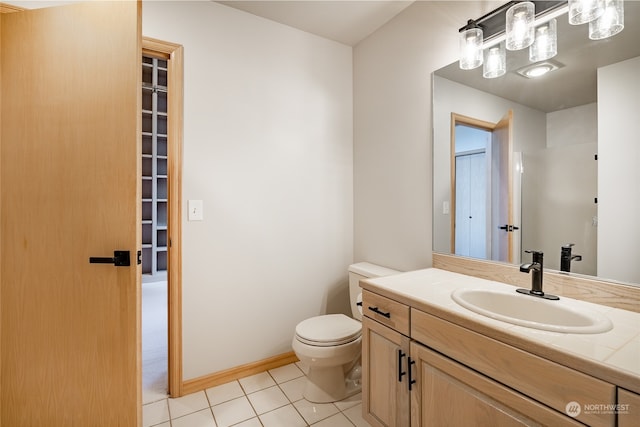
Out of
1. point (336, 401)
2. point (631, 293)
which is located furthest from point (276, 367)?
point (631, 293)

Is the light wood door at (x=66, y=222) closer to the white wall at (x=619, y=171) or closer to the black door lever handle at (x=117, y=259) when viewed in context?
the black door lever handle at (x=117, y=259)

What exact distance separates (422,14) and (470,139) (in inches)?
35.2

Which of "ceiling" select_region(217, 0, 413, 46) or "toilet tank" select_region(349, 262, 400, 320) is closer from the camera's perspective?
"ceiling" select_region(217, 0, 413, 46)

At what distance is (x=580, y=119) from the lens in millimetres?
1237

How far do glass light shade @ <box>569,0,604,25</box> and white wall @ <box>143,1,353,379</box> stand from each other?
1.51m

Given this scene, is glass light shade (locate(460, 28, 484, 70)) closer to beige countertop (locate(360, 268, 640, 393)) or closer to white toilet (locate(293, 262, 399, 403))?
beige countertop (locate(360, 268, 640, 393))

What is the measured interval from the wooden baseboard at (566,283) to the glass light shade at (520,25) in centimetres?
107

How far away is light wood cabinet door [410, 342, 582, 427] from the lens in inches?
32.5

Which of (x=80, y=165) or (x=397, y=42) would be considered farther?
(x=397, y=42)

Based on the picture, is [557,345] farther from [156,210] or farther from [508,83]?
[156,210]

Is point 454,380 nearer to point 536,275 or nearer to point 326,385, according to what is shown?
point 536,275

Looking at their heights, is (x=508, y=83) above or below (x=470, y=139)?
above

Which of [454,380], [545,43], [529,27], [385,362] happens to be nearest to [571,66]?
[545,43]

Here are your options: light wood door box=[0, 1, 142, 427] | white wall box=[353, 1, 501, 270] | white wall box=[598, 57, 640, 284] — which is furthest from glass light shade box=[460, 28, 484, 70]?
light wood door box=[0, 1, 142, 427]
